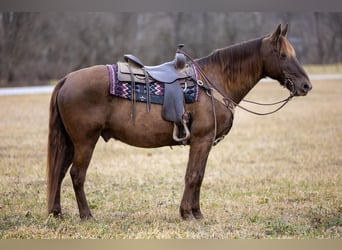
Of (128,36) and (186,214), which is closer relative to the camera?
(186,214)

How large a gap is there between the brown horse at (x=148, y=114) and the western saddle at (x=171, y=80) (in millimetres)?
75

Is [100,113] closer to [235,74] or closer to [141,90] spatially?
[141,90]

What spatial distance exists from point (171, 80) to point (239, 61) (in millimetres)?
627

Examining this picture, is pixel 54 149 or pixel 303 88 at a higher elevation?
pixel 303 88

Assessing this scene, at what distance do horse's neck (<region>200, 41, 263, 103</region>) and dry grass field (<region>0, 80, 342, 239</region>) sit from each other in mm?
1090

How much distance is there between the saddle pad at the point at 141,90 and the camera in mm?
4285

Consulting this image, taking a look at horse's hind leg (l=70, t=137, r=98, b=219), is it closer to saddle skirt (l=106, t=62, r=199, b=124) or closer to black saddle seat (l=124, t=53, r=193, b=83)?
saddle skirt (l=106, t=62, r=199, b=124)

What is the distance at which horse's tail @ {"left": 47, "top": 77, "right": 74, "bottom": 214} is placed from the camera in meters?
4.37

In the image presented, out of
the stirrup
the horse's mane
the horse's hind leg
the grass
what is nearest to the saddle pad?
the stirrup

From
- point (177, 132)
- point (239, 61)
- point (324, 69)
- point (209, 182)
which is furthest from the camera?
point (324, 69)

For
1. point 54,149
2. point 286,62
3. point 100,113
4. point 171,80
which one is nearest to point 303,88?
point 286,62

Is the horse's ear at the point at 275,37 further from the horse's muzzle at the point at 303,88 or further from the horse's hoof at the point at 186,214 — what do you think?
the horse's hoof at the point at 186,214

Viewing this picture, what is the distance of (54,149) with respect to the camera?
173 inches

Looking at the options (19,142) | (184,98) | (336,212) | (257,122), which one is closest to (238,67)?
(184,98)
